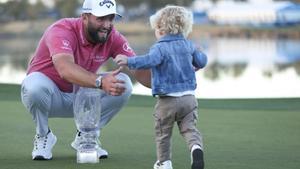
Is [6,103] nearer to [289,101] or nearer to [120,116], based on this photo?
[120,116]

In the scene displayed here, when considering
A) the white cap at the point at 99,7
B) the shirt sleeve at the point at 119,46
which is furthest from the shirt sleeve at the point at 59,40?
the shirt sleeve at the point at 119,46

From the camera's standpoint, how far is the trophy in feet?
19.6

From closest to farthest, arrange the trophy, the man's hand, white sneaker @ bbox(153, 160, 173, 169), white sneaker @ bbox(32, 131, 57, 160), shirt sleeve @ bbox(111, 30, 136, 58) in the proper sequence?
1. the man's hand
2. white sneaker @ bbox(153, 160, 173, 169)
3. the trophy
4. white sneaker @ bbox(32, 131, 57, 160)
5. shirt sleeve @ bbox(111, 30, 136, 58)

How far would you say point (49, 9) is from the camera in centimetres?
8462

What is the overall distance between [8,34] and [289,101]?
6563 centimetres

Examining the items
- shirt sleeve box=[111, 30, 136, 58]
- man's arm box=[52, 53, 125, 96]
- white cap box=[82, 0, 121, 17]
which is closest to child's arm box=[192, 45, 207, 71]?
man's arm box=[52, 53, 125, 96]

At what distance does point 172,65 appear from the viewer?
5.51 meters

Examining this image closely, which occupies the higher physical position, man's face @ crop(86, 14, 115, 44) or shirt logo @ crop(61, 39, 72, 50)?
man's face @ crop(86, 14, 115, 44)

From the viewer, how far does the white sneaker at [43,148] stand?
20.0 ft

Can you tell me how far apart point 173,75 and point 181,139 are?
1.96m

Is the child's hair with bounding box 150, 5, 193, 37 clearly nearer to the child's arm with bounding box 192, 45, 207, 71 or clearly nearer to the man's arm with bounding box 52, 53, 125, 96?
the child's arm with bounding box 192, 45, 207, 71

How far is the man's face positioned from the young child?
37cm

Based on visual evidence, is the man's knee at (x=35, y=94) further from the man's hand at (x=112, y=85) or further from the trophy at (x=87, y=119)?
the man's hand at (x=112, y=85)

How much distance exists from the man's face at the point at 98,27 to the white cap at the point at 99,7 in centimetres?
4
